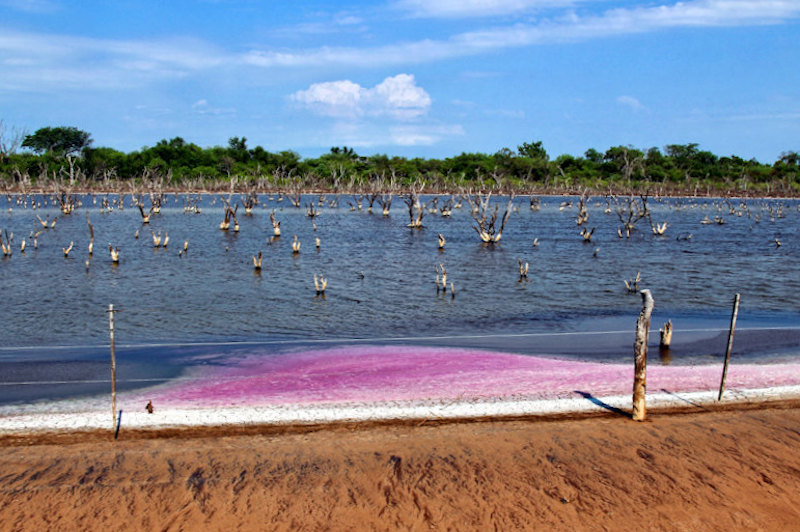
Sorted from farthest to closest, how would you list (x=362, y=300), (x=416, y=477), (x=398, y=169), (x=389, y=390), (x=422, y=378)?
(x=398, y=169)
(x=362, y=300)
(x=422, y=378)
(x=389, y=390)
(x=416, y=477)

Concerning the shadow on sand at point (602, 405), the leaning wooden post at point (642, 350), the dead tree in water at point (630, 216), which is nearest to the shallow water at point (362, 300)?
the dead tree in water at point (630, 216)

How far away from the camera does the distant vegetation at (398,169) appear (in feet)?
295

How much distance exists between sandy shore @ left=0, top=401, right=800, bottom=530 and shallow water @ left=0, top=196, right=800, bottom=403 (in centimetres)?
342

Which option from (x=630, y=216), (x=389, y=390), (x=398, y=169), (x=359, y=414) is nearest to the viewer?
(x=359, y=414)

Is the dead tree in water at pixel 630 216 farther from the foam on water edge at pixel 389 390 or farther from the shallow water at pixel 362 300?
the foam on water edge at pixel 389 390

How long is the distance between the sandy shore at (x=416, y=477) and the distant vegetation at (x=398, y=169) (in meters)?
73.1

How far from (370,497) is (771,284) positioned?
2015 cm

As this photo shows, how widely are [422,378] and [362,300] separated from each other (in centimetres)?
814

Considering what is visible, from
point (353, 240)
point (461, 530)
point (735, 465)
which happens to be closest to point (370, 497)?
point (461, 530)

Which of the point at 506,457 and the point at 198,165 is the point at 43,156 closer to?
the point at 198,165

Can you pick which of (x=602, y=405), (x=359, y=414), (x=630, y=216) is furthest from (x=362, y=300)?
(x=630, y=216)

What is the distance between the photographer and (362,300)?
1816 centimetres

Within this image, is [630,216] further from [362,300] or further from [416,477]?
[416,477]

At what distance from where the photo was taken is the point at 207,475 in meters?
6.47
